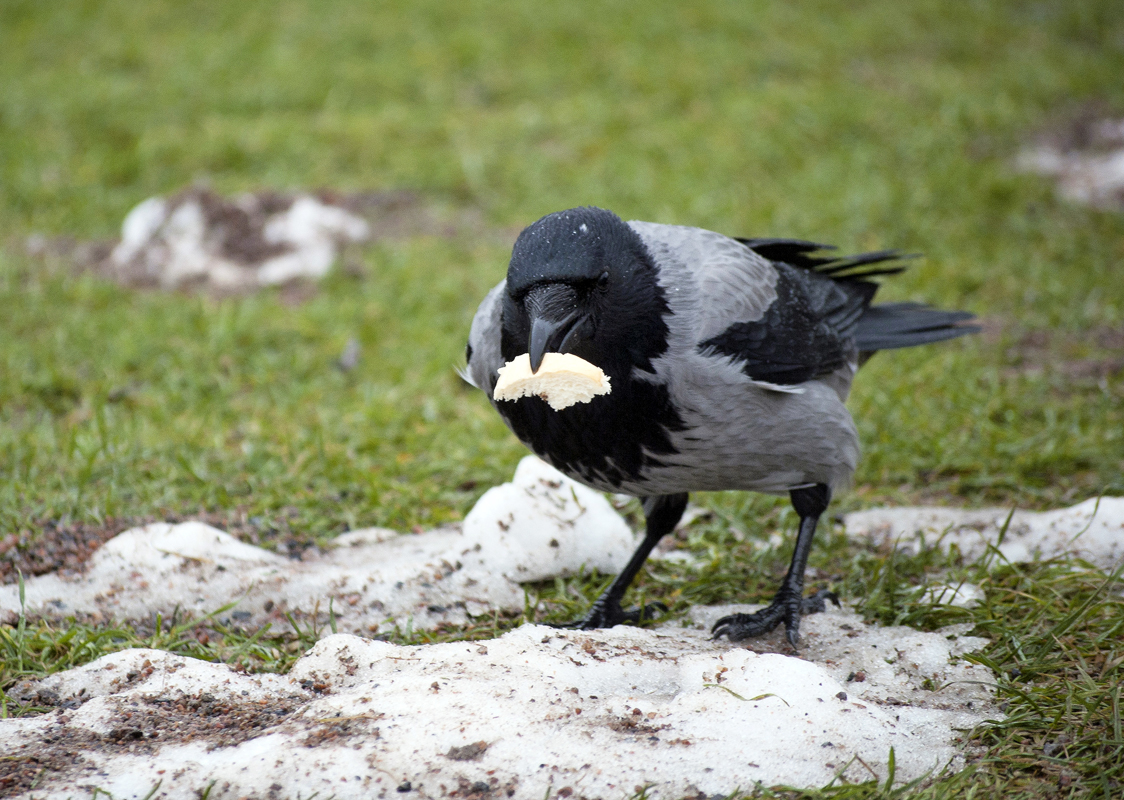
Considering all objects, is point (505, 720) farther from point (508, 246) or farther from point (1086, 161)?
point (1086, 161)

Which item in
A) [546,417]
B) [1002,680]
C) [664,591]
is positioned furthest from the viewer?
[664,591]

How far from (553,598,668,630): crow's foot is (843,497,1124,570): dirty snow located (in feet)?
2.97

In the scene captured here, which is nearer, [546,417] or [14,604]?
[546,417]

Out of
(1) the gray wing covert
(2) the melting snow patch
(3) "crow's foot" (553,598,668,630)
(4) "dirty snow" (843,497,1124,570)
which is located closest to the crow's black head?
(1) the gray wing covert

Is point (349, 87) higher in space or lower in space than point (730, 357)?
higher

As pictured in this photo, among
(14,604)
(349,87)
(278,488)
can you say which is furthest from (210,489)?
(349,87)

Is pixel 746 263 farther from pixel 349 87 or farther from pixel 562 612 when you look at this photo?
pixel 349 87

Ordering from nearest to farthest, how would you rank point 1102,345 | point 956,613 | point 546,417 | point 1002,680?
point 1002,680 → point 546,417 → point 956,613 → point 1102,345

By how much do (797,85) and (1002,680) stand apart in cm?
754

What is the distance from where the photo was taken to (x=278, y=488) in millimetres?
4324

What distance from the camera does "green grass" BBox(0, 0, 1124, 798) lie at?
12.0 ft

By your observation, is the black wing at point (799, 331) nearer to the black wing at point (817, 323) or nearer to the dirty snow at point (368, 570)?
the black wing at point (817, 323)

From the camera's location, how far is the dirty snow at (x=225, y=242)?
663 cm

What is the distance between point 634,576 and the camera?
143 inches
